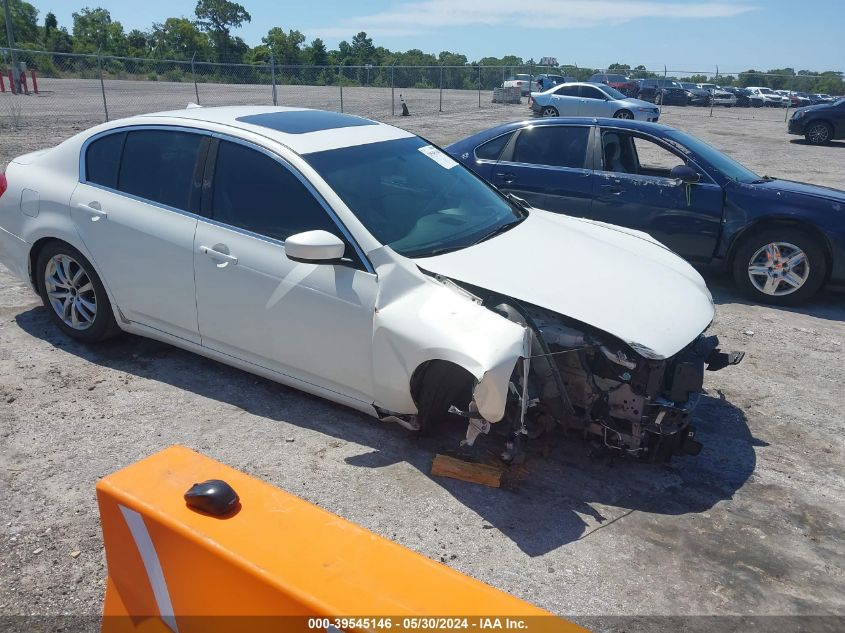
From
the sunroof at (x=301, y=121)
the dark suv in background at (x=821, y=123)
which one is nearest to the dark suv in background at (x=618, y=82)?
the dark suv in background at (x=821, y=123)

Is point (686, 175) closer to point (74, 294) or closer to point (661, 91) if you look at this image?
point (74, 294)

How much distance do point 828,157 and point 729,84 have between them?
40762 mm

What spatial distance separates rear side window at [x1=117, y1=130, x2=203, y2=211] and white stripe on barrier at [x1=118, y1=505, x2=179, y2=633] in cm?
276

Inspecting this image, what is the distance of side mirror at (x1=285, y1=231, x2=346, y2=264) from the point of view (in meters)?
3.77

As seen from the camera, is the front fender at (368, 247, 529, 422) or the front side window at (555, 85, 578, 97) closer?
the front fender at (368, 247, 529, 422)

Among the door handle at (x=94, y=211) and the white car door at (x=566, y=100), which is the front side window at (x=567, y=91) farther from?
the door handle at (x=94, y=211)

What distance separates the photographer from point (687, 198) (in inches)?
276

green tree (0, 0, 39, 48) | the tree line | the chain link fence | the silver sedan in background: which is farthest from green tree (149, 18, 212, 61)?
the silver sedan in background

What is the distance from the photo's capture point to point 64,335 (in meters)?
5.46

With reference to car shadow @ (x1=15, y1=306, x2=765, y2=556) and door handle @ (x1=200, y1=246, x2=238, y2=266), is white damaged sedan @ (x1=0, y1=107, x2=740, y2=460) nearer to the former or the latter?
door handle @ (x1=200, y1=246, x2=238, y2=266)

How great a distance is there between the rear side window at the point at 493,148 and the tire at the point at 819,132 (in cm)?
1808

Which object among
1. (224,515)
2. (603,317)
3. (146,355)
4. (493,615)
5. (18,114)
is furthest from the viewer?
(18,114)

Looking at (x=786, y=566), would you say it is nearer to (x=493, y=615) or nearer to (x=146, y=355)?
(x=493, y=615)

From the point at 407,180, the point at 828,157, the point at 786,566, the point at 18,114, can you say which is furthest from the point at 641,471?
the point at 18,114
